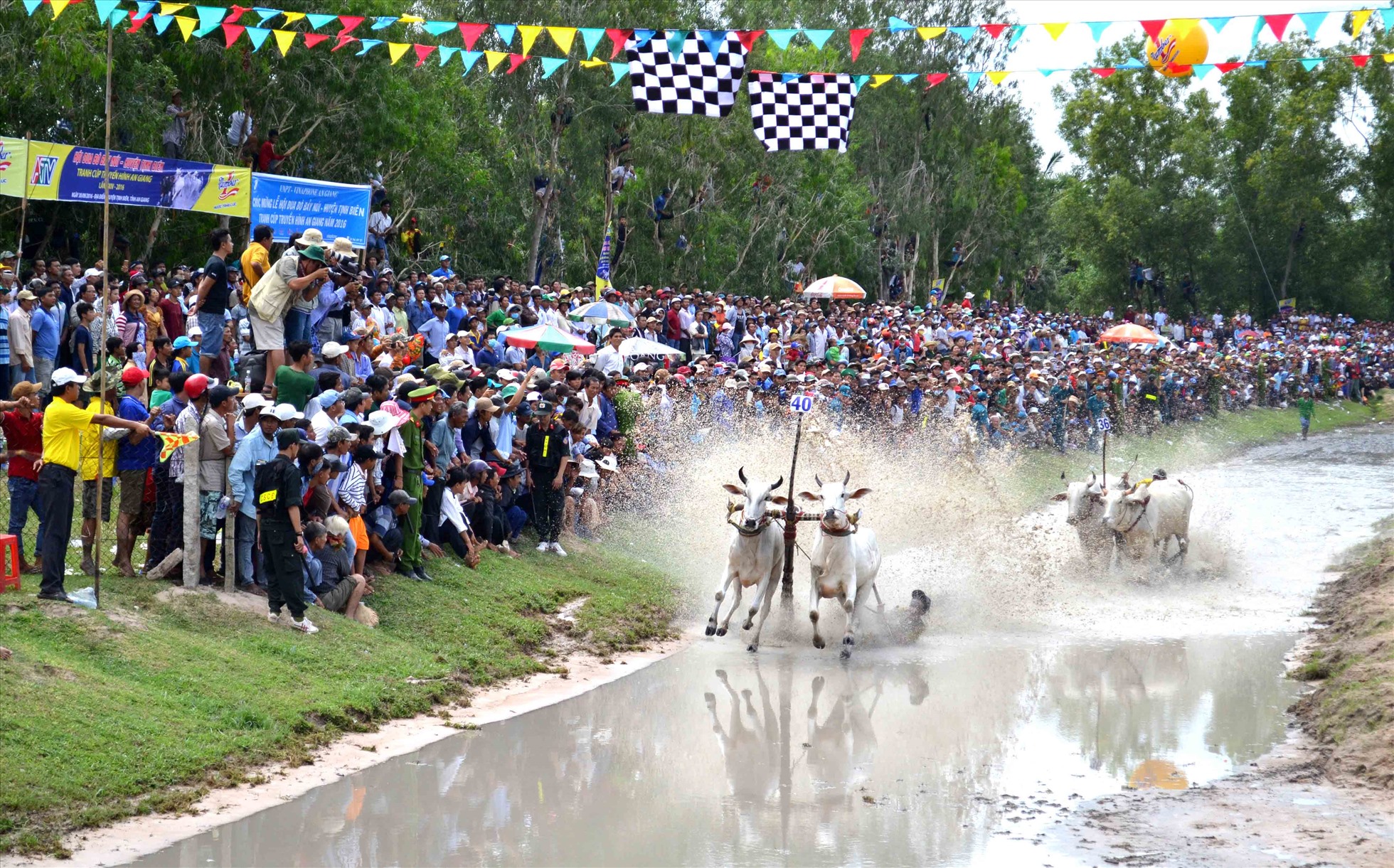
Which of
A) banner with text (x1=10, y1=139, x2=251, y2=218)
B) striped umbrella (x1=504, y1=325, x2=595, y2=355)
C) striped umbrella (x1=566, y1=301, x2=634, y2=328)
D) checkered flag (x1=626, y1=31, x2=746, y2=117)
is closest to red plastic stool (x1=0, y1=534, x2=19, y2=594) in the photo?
banner with text (x1=10, y1=139, x2=251, y2=218)

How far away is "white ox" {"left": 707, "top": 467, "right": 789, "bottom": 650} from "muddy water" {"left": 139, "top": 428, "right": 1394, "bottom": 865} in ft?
1.39

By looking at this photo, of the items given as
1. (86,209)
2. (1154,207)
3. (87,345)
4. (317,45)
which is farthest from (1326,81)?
(87,345)

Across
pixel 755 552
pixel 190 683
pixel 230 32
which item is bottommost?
pixel 190 683

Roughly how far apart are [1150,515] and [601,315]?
370 inches

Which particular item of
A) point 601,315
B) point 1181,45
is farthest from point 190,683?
point 1181,45

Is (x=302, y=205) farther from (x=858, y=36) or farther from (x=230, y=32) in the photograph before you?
(x=858, y=36)

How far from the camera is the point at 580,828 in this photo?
31.9 feet

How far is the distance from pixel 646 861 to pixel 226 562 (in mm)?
5365

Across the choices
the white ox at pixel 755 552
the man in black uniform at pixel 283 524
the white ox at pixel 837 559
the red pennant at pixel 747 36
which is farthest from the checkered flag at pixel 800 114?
the man in black uniform at pixel 283 524

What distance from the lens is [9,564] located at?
10.9 m

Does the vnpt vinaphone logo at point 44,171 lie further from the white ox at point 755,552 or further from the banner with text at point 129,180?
the white ox at point 755,552

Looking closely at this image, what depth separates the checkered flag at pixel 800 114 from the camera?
27.5m

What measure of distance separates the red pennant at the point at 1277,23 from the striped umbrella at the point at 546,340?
1022 cm

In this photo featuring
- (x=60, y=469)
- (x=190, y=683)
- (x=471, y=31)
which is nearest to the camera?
(x=190, y=683)
